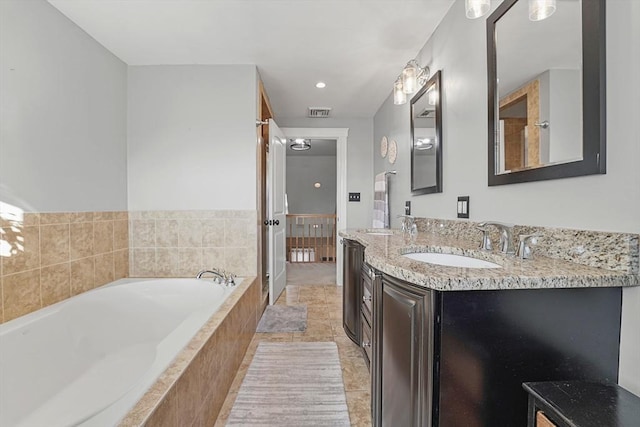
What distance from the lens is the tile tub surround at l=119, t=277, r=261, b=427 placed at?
97 cm

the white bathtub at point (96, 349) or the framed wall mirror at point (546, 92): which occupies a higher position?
the framed wall mirror at point (546, 92)

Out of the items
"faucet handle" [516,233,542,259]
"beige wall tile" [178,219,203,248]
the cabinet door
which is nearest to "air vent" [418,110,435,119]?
"faucet handle" [516,233,542,259]

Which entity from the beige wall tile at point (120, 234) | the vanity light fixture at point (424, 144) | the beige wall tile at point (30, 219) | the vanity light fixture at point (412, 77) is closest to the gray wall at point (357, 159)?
the vanity light fixture at point (424, 144)

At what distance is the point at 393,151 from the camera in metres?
3.14

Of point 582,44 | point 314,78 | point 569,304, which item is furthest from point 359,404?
point 314,78

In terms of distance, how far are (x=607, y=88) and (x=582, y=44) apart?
0.18 m

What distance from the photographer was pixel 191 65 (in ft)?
8.81

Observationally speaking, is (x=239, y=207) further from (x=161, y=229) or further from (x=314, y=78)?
(x=314, y=78)

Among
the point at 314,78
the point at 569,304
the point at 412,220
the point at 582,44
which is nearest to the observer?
the point at 569,304

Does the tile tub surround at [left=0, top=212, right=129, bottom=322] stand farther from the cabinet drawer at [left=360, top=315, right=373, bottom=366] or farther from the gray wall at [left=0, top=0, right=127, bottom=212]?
the cabinet drawer at [left=360, top=315, right=373, bottom=366]

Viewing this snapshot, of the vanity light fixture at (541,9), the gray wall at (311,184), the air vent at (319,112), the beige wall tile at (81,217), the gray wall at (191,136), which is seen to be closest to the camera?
the vanity light fixture at (541,9)

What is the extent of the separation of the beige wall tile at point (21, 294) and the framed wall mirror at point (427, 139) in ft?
8.34

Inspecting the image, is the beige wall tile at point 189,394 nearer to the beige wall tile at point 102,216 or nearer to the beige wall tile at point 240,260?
the beige wall tile at point 240,260

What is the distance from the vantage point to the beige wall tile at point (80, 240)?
2033mm
